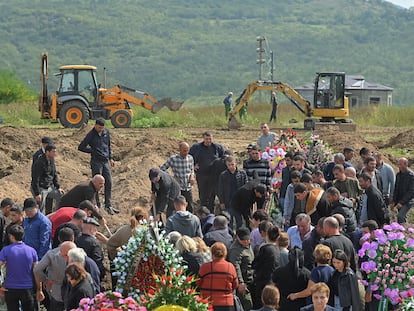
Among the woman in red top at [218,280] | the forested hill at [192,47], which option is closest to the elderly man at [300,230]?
the woman in red top at [218,280]

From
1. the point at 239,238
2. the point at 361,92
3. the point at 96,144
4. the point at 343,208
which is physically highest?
the point at 96,144

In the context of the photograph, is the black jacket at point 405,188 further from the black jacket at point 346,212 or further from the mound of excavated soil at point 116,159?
the mound of excavated soil at point 116,159

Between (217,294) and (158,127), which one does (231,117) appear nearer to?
(158,127)

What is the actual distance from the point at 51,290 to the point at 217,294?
2.07 metres

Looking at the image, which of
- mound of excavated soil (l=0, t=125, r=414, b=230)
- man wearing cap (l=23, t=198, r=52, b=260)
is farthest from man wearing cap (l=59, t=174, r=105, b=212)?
mound of excavated soil (l=0, t=125, r=414, b=230)

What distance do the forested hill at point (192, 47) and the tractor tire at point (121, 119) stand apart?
100702mm

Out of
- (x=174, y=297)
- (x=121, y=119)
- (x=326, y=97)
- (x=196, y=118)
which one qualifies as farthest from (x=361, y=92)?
(x=174, y=297)

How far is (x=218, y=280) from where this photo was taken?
11.3 meters

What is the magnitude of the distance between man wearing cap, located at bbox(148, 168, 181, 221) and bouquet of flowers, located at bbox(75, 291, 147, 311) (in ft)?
21.3

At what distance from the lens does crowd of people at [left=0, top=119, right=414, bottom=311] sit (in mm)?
11289

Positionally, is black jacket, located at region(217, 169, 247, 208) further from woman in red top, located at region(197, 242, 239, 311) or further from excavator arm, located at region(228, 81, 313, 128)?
excavator arm, located at region(228, 81, 313, 128)

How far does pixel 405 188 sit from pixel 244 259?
5798 mm

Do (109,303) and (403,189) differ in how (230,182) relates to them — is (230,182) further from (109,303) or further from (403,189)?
(109,303)

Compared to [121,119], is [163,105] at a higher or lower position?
higher
